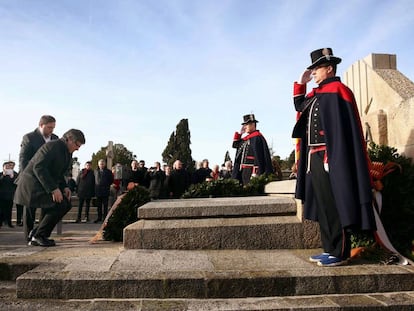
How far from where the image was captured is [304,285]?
353 centimetres

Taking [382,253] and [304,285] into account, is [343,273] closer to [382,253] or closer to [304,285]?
[304,285]

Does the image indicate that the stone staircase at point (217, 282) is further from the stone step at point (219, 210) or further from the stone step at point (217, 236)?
the stone step at point (219, 210)

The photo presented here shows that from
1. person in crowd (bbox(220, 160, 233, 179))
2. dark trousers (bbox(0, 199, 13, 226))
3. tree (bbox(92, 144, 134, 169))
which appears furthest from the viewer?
tree (bbox(92, 144, 134, 169))

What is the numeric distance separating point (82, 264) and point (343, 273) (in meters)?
2.33

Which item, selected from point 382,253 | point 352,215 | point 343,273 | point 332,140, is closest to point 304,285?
point 343,273

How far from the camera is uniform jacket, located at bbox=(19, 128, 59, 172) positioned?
20.9ft

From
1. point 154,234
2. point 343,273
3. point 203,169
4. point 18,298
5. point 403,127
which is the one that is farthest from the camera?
point 203,169

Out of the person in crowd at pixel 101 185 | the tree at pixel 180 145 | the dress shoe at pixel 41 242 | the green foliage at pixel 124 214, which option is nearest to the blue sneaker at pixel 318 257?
the green foliage at pixel 124 214

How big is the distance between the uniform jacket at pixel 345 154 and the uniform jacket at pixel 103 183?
940 cm

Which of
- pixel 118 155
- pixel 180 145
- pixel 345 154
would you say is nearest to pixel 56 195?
pixel 345 154

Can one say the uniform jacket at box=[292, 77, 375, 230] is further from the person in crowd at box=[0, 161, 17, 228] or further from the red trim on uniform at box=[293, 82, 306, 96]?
the person in crowd at box=[0, 161, 17, 228]

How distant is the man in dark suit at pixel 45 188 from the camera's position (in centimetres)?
542

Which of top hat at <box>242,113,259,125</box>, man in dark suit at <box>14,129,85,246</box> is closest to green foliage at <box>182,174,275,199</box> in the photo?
top hat at <box>242,113,259,125</box>

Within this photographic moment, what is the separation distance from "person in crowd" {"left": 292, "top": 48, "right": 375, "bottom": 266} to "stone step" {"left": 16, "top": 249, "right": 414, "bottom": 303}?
0.34 metres
